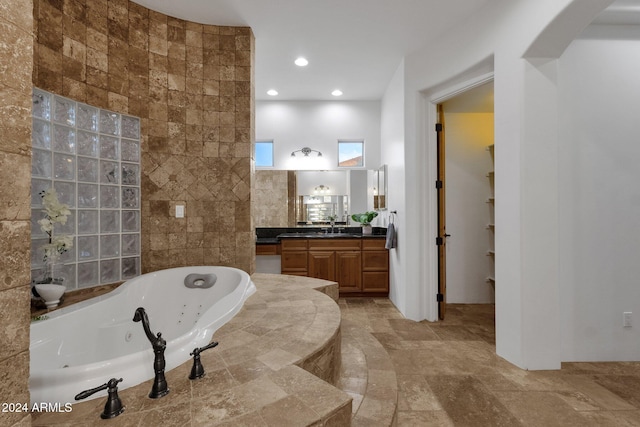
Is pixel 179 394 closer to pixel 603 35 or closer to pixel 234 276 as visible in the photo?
pixel 234 276

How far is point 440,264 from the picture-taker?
119 inches

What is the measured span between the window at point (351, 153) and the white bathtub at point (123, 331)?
104 inches

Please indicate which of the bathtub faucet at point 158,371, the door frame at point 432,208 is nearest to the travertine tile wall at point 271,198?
the door frame at point 432,208

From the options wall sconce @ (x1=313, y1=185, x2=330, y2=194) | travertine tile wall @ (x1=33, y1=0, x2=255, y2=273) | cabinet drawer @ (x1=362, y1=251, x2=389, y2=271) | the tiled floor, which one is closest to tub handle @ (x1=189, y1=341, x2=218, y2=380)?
the tiled floor

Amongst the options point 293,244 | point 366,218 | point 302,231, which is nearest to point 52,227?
point 293,244

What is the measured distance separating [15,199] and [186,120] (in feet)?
7.16

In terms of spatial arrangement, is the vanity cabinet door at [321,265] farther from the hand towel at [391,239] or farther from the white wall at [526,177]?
the white wall at [526,177]

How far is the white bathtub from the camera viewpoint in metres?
1.03

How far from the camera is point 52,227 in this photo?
1857 millimetres

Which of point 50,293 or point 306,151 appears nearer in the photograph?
point 50,293

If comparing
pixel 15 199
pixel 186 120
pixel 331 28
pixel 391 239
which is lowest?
pixel 391 239

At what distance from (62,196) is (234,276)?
1301mm

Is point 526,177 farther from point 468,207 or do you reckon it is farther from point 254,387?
point 254,387

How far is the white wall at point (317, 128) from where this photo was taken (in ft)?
14.3
